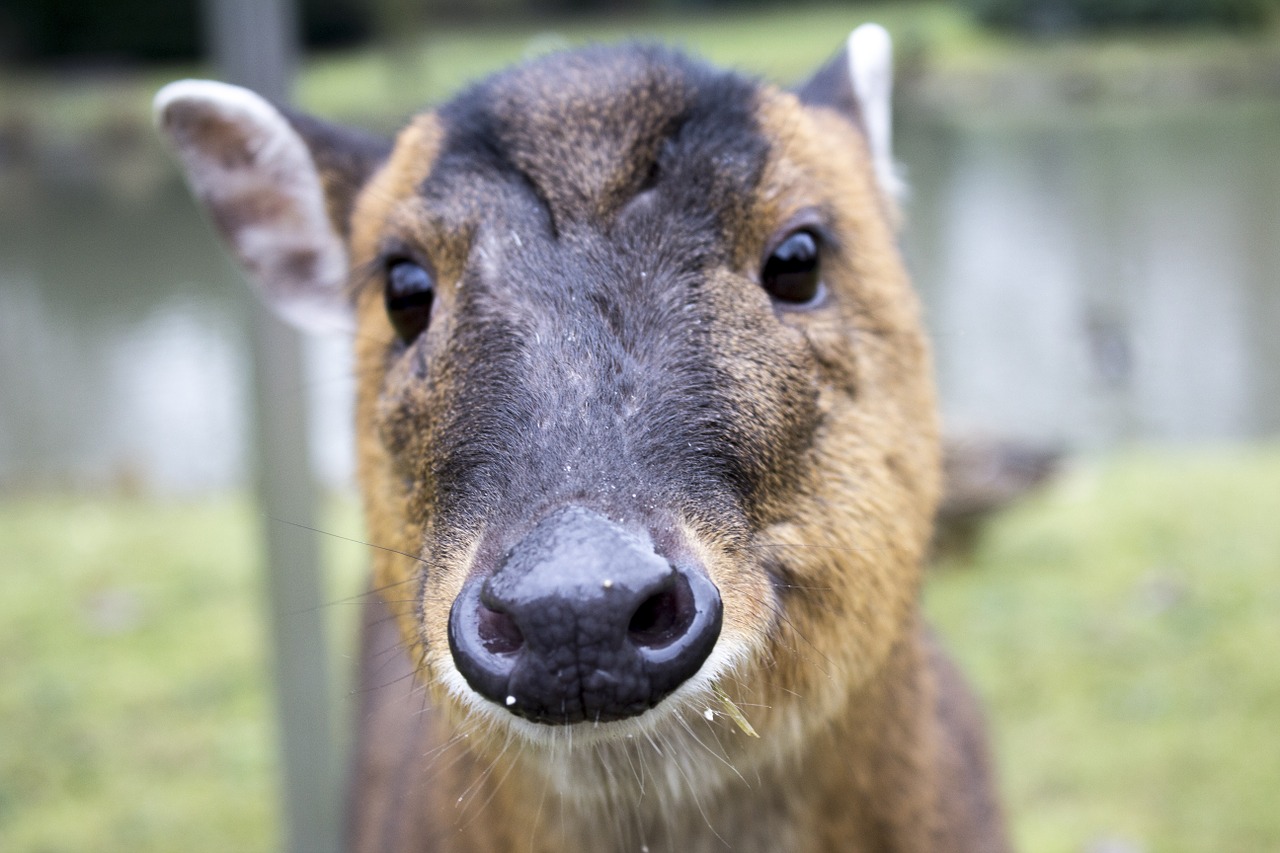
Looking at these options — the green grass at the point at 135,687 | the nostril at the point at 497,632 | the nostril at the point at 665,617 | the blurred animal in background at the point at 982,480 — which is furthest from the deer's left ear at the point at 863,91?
the blurred animal in background at the point at 982,480

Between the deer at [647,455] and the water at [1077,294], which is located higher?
the deer at [647,455]

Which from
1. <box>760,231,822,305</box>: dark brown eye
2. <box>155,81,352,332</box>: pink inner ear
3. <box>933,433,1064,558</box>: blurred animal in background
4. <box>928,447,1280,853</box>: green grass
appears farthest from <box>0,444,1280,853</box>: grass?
<box>760,231,822,305</box>: dark brown eye

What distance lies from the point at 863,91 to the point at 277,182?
1.96 m

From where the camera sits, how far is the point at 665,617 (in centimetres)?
225

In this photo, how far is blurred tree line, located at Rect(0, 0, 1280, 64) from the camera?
1058cm

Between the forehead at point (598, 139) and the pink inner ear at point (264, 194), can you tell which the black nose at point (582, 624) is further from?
the pink inner ear at point (264, 194)

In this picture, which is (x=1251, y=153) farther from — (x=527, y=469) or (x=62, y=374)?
(x=62, y=374)

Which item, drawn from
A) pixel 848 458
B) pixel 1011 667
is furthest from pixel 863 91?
pixel 1011 667

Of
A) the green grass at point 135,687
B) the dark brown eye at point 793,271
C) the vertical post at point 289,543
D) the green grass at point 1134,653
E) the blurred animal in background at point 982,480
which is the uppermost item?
the dark brown eye at point 793,271

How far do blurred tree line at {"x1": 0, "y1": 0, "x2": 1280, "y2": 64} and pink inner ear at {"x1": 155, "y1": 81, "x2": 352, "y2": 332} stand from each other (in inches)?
253

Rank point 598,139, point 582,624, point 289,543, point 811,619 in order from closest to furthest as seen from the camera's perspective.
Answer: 1. point 582,624
2. point 811,619
3. point 598,139
4. point 289,543

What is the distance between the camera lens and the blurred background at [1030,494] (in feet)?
25.6

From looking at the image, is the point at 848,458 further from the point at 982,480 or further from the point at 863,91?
the point at 982,480

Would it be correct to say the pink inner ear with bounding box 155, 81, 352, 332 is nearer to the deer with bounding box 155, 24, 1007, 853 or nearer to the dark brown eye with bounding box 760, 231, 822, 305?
the deer with bounding box 155, 24, 1007, 853
